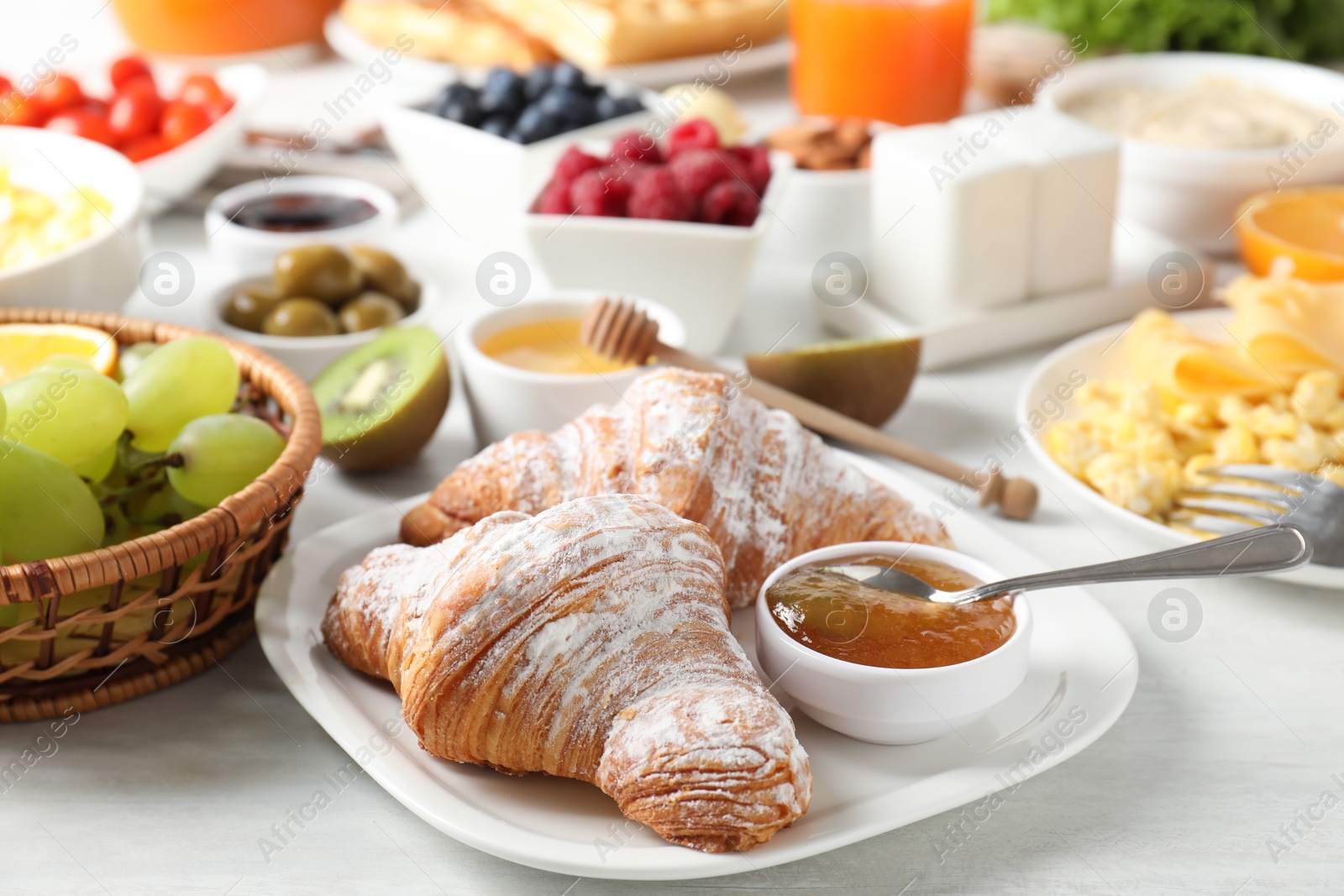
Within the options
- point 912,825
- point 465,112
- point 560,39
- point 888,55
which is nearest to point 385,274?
point 465,112

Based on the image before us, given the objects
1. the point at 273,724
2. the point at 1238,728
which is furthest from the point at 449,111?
the point at 1238,728

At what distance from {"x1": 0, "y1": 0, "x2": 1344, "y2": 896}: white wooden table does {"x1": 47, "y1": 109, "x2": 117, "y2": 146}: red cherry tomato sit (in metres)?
1.24

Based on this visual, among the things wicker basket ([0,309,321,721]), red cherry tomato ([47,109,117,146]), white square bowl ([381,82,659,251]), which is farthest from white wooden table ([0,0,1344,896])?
red cherry tomato ([47,109,117,146])

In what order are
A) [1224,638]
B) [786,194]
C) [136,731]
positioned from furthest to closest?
[786,194] < [1224,638] < [136,731]

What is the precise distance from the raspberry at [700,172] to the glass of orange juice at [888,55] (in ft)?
2.70

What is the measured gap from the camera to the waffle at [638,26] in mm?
2635

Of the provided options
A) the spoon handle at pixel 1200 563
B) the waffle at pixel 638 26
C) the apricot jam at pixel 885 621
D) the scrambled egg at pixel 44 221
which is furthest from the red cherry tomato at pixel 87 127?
the spoon handle at pixel 1200 563

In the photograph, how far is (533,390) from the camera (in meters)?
1.36

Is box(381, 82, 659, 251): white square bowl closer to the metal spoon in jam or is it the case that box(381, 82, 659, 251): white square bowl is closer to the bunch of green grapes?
the bunch of green grapes

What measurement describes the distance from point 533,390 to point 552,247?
0.37 meters

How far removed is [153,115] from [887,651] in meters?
1.71

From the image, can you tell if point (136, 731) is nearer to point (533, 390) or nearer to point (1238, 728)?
point (533, 390)

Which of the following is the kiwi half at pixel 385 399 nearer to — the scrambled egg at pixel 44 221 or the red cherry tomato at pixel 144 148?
the scrambled egg at pixel 44 221

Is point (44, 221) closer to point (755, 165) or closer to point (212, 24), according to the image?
point (755, 165)
